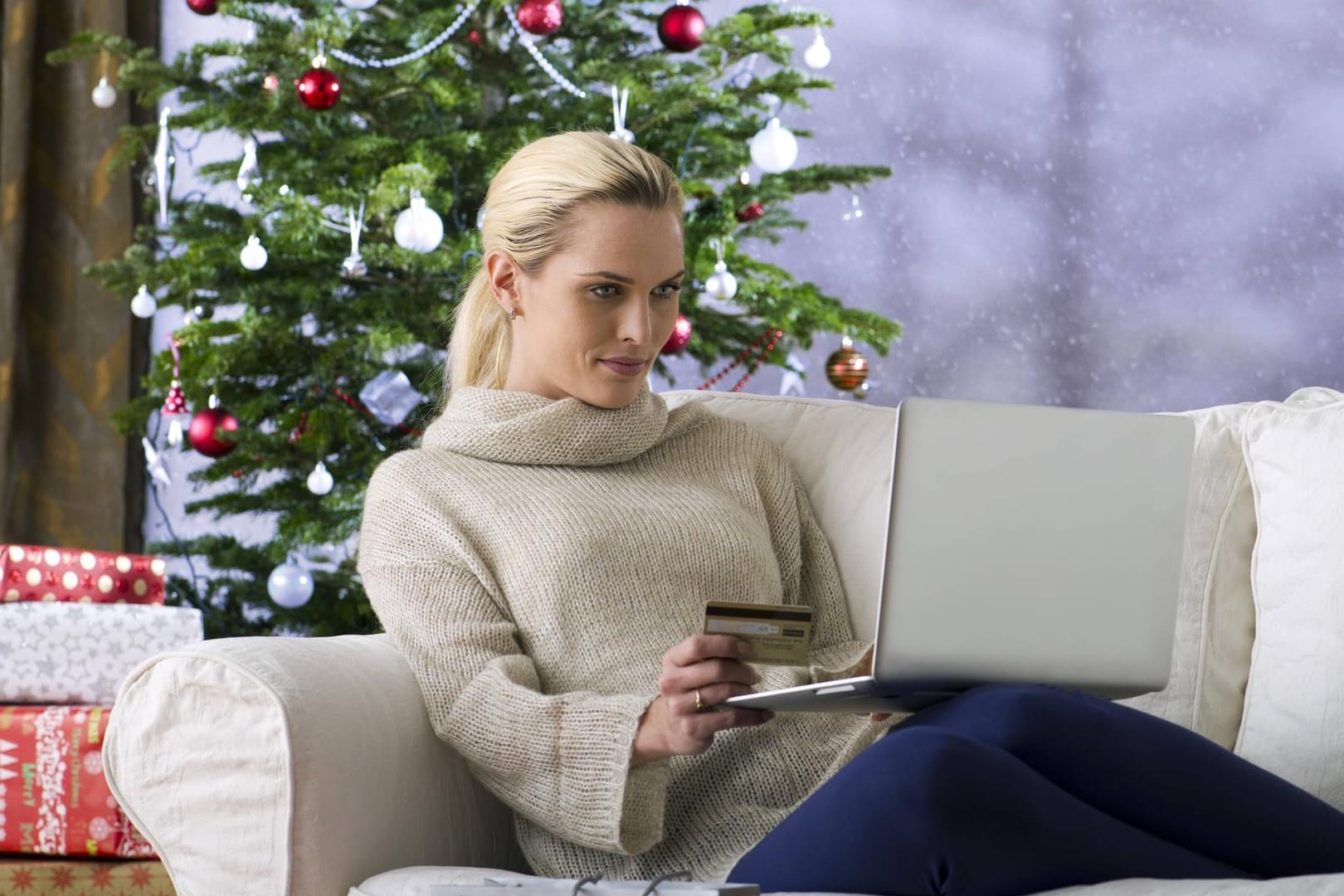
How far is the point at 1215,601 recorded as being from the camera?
157 cm

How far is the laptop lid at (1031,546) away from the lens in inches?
41.9

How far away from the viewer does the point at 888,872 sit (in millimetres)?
1023

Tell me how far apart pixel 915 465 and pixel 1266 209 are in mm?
2556

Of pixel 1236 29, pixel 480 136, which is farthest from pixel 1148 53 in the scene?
pixel 480 136

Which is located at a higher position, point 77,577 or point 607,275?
point 607,275

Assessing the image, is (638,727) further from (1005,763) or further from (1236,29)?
(1236,29)

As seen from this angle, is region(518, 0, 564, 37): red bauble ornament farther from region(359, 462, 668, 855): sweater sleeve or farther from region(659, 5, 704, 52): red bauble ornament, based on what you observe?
region(359, 462, 668, 855): sweater sleeve

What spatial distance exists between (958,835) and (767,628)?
216 millimetres

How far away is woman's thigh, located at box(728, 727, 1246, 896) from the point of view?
3.33 ft

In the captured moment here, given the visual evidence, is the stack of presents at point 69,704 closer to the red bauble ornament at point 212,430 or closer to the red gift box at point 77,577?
the red gift box at point 77,577

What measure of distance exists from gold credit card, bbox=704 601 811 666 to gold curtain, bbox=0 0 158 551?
2.71 meters

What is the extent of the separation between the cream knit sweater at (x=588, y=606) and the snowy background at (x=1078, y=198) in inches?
76.4

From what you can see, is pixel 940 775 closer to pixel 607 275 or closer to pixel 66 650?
pixel 607 275

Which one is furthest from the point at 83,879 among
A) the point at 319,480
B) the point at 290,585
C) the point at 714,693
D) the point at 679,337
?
the point at 714,693
